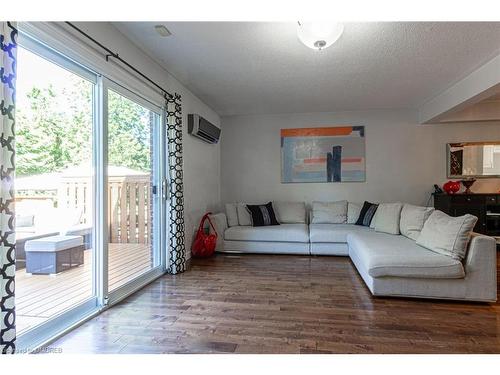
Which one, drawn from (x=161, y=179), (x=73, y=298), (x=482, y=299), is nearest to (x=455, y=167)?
(x=482, y=299)

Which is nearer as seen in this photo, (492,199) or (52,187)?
(52,187)

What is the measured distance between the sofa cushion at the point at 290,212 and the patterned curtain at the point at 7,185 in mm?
3789

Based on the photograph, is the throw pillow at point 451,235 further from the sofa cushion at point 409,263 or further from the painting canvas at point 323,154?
the painting canvas at point 323,154

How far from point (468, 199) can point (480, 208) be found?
0.22m

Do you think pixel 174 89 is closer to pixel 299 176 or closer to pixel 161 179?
pixel 161 179

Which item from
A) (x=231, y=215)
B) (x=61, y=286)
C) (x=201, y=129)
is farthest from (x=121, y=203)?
(x=231, y=215)

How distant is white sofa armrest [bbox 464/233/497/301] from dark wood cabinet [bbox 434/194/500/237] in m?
2.23

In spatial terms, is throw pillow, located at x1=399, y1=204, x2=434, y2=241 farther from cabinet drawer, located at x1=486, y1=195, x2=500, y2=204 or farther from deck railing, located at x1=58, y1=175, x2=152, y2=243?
deck railing, located at x1=58, y1=175, x2=152, y2=243

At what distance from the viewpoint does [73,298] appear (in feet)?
6.97

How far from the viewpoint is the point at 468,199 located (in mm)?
4262

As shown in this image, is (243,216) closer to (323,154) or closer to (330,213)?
(330,213)

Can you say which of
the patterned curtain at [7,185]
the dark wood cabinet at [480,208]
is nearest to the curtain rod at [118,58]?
the patterned curtain at [7,185]

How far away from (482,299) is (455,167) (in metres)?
3.10

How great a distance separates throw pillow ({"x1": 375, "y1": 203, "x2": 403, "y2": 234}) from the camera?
362cm
